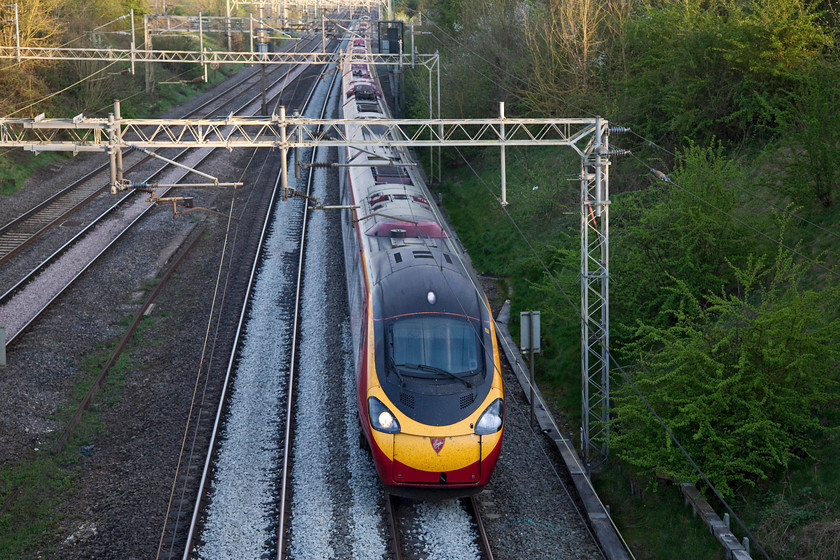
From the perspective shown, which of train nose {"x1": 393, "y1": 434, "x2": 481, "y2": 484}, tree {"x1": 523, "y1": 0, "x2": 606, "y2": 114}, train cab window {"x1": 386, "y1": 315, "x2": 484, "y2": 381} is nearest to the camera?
train nose {"x1": 393, "y1": 434, "x2": 481, "y2": 484}

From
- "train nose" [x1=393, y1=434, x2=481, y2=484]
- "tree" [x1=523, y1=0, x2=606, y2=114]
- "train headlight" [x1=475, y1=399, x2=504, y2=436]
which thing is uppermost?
"tree" [x1=523, y1=0, x2=606, y2=114]

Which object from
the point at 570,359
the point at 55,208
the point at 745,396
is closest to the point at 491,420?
the point at 745,396

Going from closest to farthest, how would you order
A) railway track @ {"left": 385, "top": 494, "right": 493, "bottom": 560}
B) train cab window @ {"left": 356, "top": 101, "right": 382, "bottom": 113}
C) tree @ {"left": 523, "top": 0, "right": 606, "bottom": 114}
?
railway track @ {"left": 385, "top": 494, "right": 493, "bottom": 560} < tree @ {"left": 523, "top": 0, "right": 606, "bottom": 114} < train cab window @ {"left": 356, "top": 101, "right": 382, "bottom": 113}

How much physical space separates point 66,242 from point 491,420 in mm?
17500

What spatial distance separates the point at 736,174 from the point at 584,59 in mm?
13462

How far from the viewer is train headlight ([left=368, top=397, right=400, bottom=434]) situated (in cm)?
1223

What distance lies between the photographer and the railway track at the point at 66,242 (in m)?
20.2

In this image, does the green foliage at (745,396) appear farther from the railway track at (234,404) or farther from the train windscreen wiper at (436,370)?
the railway track at (234,404)

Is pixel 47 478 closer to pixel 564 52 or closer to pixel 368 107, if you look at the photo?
pixel 368 107

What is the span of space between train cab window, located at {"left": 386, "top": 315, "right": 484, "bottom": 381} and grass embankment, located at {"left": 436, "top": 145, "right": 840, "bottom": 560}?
7.11 feet

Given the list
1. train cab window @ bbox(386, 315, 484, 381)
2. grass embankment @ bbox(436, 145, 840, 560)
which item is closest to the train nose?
train cab window @ bbox(386, 315, 484, 381)

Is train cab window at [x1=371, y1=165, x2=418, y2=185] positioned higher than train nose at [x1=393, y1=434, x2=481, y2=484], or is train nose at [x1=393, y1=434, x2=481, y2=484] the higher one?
train cab window at [x1=371, y1=165, x2=418, y2=185]

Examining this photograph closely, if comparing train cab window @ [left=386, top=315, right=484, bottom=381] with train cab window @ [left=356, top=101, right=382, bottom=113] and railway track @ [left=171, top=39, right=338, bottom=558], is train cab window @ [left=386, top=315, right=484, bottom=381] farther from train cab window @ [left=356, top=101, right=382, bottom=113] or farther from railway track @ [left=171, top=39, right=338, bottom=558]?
train cab window @ [left=356, top=101, right=382, bottom=113]

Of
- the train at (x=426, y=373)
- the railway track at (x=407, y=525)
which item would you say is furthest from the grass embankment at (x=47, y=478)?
the train at (x=426, y=373)
